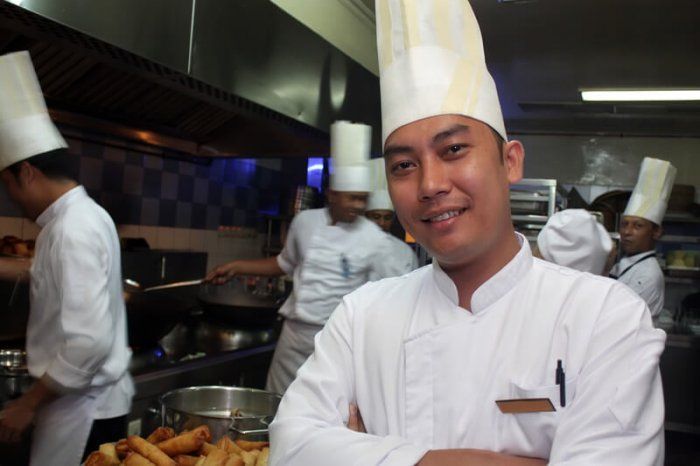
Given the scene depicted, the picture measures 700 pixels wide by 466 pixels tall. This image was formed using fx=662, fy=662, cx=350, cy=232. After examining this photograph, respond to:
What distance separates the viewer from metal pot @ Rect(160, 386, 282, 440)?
1718 millimetres

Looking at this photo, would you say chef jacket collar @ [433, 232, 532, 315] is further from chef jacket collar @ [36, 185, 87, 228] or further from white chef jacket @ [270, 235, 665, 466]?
chef jacket collar @ [36, 185, 87, 228]

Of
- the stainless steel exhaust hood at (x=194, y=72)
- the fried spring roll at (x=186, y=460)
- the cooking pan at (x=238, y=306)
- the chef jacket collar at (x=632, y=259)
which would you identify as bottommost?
the fried spring roll at (x=186, y=460)

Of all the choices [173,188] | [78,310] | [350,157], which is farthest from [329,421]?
[173,188]

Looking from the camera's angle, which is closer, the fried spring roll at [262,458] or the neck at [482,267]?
the neck at [482,267]

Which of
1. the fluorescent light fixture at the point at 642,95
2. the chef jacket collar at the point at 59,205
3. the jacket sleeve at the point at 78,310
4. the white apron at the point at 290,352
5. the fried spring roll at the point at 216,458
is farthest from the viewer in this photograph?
the fluorescent light fixture at the point at 642,95

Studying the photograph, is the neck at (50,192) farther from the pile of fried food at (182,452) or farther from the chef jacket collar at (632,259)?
the chef jacket collar at (632,259)

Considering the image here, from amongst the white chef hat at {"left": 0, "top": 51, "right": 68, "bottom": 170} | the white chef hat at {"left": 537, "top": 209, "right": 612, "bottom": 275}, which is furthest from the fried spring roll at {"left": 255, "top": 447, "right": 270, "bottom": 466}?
the white chef hat at {"left": 537, "top": 209, "right": 612, "bottom": 275}

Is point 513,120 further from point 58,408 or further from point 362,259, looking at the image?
point 58,408

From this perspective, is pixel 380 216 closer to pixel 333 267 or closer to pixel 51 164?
pixel 333 267

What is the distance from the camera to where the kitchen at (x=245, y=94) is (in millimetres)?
2402

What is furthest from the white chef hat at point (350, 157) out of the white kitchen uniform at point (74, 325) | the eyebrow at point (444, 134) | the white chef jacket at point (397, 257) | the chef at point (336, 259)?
the eyebrow at point (444, 134)

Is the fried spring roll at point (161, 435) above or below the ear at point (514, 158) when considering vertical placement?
below

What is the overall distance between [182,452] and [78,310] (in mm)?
698

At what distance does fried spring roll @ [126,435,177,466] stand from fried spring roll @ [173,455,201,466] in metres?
0.03
